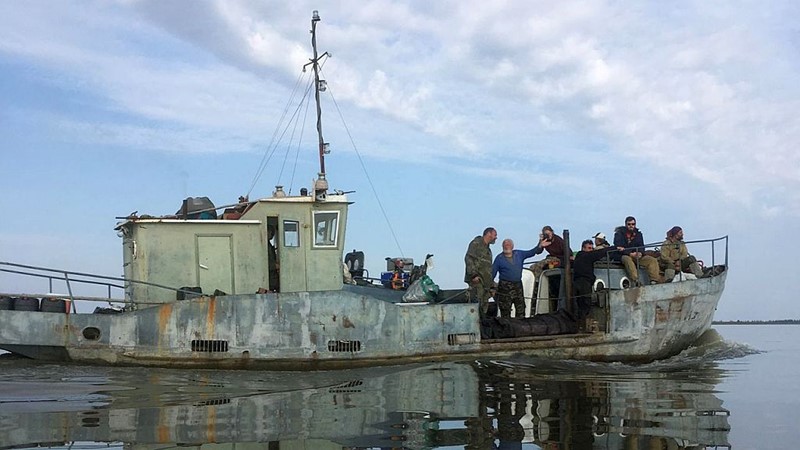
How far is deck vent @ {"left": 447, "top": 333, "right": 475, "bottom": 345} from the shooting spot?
13.2m

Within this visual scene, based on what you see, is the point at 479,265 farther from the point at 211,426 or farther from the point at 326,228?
the point at 211,426

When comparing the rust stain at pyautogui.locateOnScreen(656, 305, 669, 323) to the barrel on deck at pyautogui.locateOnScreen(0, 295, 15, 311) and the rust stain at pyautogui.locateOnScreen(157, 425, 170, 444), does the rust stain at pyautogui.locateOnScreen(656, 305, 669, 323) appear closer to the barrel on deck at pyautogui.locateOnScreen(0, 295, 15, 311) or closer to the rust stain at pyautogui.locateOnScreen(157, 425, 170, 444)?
the rust stain at pyautogui.locateOnScreen(157, 425, 170, 444)

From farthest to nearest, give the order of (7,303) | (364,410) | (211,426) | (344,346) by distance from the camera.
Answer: (344,346), (7,303), (364,410), (211,426)

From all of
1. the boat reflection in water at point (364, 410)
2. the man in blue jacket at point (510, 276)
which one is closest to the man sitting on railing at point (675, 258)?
the man in blue jacket at point (510, 276)

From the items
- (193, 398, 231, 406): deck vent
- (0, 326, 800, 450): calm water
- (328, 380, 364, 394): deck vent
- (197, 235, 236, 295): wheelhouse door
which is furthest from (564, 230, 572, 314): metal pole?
(193, 398, 231, 406): deck vent

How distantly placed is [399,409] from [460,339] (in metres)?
6.15

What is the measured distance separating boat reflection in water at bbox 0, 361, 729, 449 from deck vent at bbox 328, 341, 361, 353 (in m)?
1.53

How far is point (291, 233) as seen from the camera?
13477 millimetres

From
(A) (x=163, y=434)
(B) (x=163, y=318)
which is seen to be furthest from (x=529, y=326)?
(A) (x=163, y=434)

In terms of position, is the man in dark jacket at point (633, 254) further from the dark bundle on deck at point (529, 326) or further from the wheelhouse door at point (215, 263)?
the wheelhouse door at point (215, 263)

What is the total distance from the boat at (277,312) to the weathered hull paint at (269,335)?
0.05 feet

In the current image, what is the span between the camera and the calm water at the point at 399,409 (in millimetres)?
5539

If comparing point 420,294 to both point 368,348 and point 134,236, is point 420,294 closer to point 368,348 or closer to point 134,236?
point 368,348

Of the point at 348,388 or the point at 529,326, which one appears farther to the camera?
the point at 529,326
